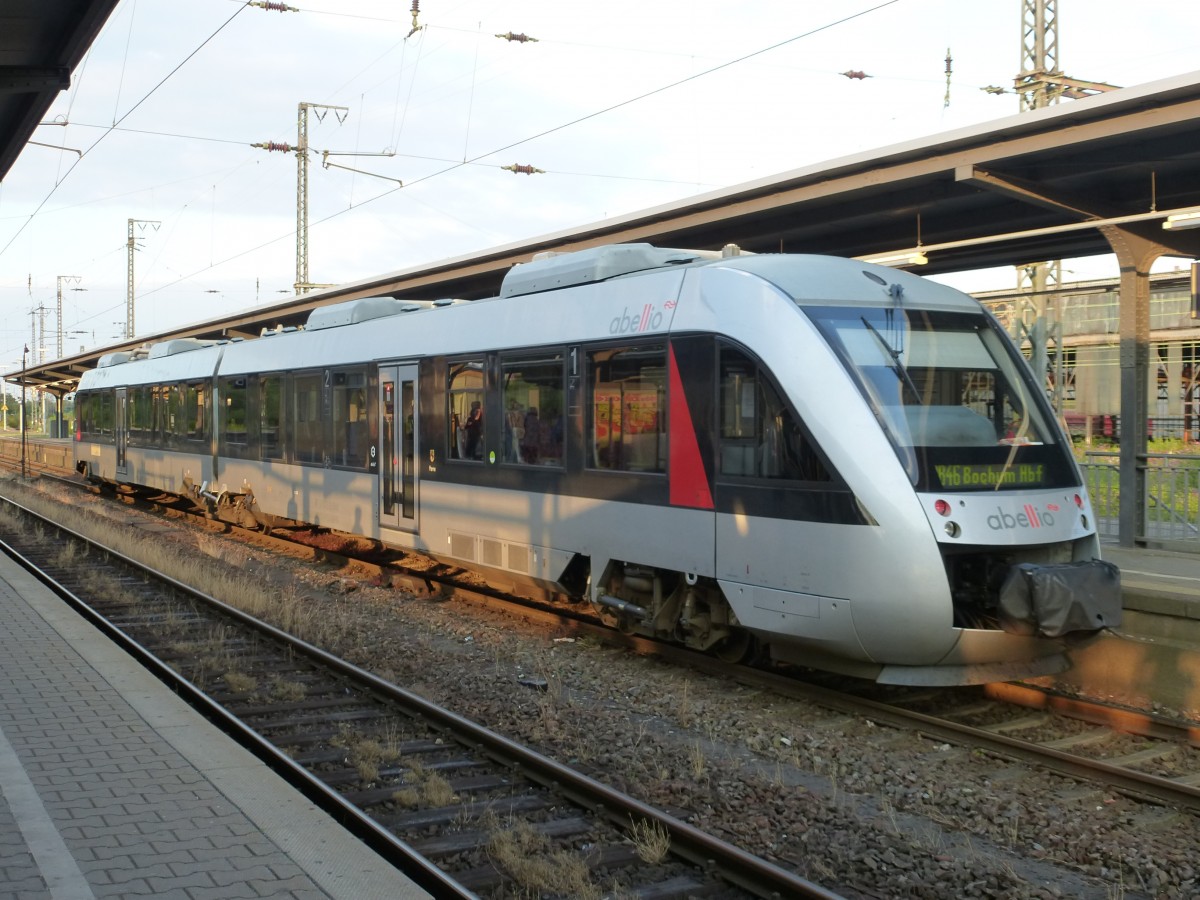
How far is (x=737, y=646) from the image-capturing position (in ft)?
29.5

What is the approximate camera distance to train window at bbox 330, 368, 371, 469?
44.7ft

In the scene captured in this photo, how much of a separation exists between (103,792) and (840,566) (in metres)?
4.36

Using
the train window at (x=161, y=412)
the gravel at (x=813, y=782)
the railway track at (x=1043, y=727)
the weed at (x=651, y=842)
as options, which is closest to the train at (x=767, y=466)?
the railway track at (x=1043, y=727)

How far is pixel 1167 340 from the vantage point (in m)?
16.8

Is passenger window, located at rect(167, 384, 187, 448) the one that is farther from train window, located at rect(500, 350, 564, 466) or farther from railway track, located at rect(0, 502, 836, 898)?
train window, located at rect(500, 350, 564, 466)

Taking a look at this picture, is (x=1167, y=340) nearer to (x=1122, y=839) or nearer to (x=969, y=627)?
(x=969, y=627)

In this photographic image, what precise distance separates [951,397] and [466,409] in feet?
17.2

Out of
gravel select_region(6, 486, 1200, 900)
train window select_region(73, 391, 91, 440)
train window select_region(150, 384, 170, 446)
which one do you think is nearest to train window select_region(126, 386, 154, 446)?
train window select_region(150, 384, 170, 446)

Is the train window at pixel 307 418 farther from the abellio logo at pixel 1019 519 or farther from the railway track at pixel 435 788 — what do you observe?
the abellio logo at pixel 1019 519

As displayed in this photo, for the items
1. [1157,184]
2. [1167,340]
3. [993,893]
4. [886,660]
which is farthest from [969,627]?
[1167,340]

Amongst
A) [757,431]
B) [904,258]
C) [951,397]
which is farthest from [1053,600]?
[904,258]

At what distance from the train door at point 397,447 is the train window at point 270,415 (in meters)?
3.55

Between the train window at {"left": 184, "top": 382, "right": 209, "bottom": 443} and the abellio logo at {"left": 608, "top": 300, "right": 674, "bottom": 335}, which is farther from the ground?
the abellio logo at {"left": 608, "top": 300, "right": 674, "bottom": 335}

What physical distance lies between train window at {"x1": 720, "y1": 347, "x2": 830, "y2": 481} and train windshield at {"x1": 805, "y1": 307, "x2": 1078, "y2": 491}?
54 centimetres
